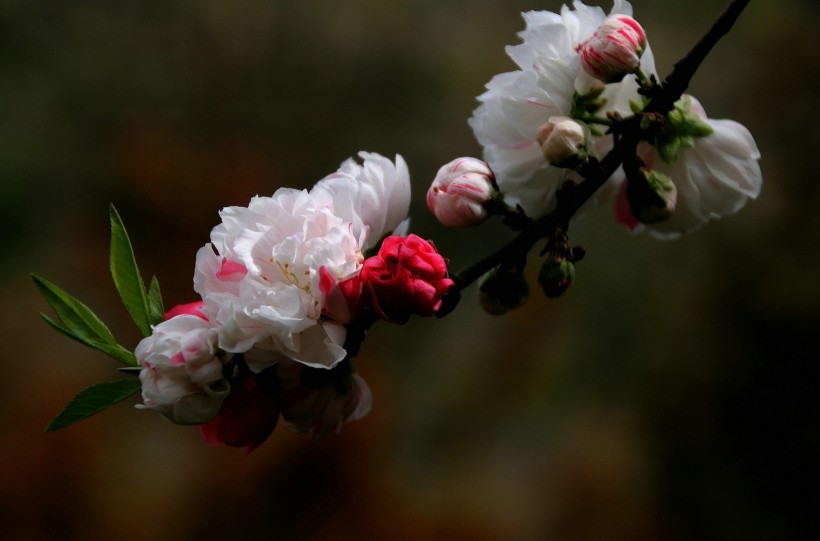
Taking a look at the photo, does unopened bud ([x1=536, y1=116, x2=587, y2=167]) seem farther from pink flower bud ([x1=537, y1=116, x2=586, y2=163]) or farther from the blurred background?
the blurred background

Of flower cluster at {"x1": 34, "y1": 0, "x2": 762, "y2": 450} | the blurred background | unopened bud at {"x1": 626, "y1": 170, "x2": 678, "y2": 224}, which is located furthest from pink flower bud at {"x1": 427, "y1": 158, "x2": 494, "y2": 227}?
the blurred background

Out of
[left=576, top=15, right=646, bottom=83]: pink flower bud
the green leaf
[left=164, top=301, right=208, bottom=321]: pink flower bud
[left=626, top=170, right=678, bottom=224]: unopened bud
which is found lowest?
the green leaf

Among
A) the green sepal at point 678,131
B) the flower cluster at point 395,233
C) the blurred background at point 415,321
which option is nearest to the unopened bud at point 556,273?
the flower cluster at point 395,233

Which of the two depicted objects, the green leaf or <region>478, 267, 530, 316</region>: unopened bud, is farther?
<region>478, 267, 530, 316</region>: unopened bud

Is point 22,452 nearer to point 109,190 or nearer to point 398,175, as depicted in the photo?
point 109,190

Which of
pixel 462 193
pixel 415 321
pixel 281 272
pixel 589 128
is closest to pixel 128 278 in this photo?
pixel 281 272

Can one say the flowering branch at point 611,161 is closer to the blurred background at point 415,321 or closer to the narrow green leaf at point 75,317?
the narrow green leaf at point 75,317

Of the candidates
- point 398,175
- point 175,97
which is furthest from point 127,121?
point 398,175
